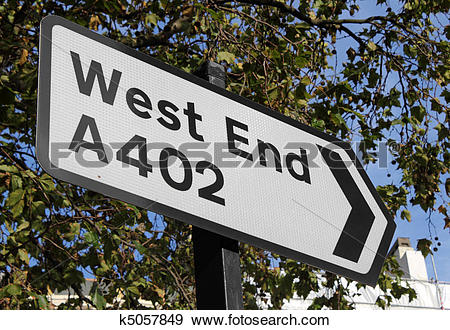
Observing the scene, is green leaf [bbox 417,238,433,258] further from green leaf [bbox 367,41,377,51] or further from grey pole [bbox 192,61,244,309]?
grey pole [bbox 192,61,244,309]

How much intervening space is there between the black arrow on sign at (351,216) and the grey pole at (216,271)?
0.31 m

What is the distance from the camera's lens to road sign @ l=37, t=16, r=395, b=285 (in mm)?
979

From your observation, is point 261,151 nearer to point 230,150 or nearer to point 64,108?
point 230,150

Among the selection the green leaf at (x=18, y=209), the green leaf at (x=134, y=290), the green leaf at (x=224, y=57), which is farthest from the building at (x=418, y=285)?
the green leaf at (x=18, y=209)

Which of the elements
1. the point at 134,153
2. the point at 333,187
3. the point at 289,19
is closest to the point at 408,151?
the point at 289,19

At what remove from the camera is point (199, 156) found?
3.78ft

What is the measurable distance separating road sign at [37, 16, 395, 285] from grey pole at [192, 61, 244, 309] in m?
0.05

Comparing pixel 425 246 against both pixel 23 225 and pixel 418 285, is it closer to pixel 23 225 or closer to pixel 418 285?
pixel 23 225

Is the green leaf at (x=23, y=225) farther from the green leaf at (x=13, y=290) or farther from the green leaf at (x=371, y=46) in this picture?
the green leaf at (x=371, y=46)

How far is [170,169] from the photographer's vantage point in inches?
42.6

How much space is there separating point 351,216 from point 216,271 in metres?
0.47

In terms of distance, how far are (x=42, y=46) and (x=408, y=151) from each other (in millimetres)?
3698

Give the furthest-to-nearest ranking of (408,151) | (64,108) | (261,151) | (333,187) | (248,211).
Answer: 1. (408,151)
2. (333,187)
3. (261,151)
4. (248,211)
5. (64,108)
